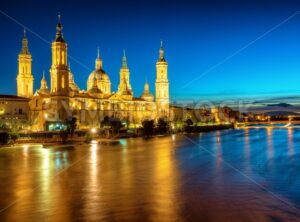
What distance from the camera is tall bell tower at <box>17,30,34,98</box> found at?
65500mm

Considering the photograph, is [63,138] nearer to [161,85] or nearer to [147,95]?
[161,85]

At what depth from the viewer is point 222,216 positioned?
10.1m

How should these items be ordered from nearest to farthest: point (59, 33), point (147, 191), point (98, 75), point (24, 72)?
1. point (147, 191)
2. point (59, 33)
3. point (24, 72)
4. point (98, 75)

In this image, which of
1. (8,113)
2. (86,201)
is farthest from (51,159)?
(8,113)

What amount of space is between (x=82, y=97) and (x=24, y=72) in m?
9.32

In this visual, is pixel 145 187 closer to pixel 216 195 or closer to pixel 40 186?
pixel 216 195

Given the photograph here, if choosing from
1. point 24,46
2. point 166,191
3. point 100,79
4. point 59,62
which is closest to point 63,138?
point 59,62

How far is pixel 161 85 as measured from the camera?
86.1 meters

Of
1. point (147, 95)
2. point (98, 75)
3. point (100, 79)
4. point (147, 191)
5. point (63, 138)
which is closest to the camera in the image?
point (147, 191)

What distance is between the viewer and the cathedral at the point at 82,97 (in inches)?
2211

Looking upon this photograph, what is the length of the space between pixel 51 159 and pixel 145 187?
1049cm

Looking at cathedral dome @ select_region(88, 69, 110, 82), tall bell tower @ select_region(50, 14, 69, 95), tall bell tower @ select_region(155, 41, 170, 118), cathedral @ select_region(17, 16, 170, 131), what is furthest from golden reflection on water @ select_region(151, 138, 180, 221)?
tall bell tower @ select_region(155, 41, 170, 118)

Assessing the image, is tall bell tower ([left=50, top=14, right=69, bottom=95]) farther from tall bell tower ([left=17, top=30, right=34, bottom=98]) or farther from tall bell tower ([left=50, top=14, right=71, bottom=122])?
tall bell tower ([left=17, top=30, right=34, bottom=98])

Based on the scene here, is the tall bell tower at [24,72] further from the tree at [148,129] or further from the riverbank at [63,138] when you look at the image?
the tree at [148,129]
